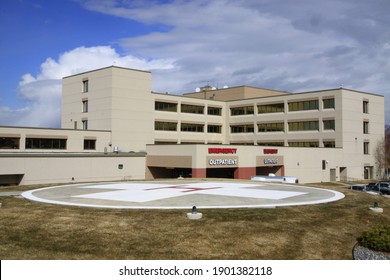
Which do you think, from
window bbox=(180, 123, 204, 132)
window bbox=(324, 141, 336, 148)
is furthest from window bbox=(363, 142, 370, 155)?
window bbox=(180, 123, 204, 132)

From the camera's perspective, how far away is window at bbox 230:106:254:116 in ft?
279

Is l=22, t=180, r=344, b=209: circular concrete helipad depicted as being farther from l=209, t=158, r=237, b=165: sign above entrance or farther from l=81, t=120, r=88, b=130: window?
l=81, t=120, r=88, b=130: window

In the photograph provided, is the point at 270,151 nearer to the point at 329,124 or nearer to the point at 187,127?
the point at 329,124

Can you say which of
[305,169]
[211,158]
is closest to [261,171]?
[305,169]

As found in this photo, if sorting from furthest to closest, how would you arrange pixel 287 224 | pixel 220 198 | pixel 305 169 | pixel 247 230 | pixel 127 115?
pixel 305 169
pixel 127 115
pixel 220 198
pixel 287 224
pixel 247 230

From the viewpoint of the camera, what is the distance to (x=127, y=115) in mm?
65000

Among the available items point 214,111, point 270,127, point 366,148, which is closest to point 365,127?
point 366,148

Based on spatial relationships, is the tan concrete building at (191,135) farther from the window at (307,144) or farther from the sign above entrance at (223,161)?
the window at (307,144)

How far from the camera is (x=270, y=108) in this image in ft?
271

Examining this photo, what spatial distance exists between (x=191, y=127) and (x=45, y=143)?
2976 centimetres

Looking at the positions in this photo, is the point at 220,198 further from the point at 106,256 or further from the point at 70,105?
the point at 70,105

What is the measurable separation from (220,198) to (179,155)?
3411 centimetres

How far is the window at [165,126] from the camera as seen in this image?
70688 mm

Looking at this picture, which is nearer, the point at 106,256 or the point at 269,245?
the point at 106,256
